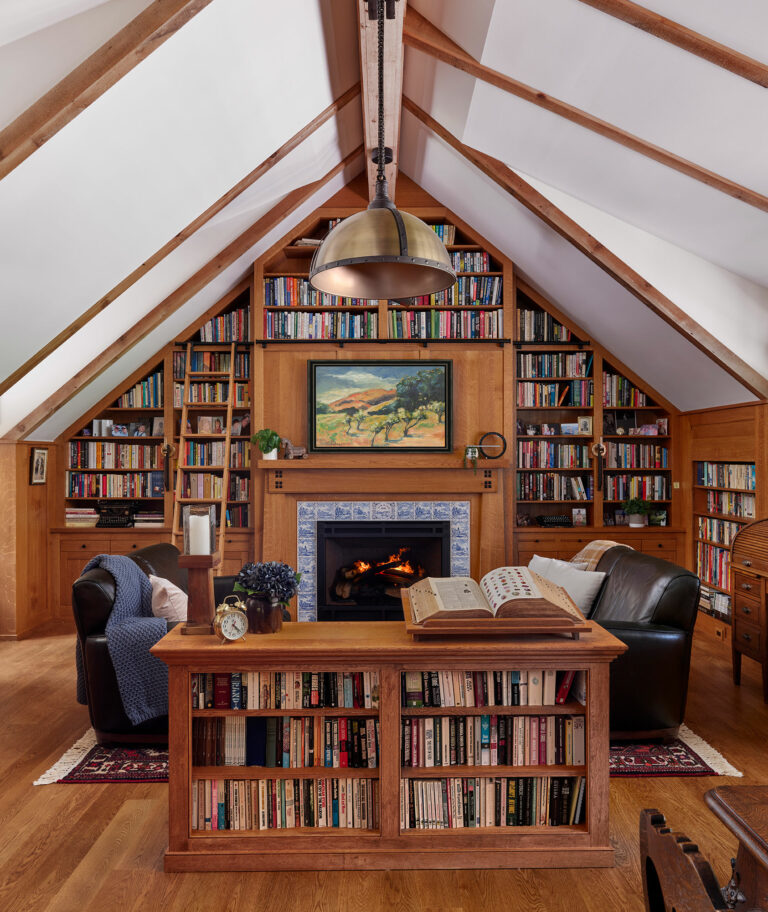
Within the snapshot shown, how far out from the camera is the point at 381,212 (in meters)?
2.14

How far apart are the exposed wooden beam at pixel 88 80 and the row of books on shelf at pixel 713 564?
5.00 m

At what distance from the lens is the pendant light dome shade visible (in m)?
2.06

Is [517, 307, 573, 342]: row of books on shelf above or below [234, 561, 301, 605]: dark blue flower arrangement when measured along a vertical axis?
above

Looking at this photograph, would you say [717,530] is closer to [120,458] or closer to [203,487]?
[203,487]

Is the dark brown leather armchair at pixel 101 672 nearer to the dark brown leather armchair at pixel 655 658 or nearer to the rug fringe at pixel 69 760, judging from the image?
the rug fringe at pixel 69 760

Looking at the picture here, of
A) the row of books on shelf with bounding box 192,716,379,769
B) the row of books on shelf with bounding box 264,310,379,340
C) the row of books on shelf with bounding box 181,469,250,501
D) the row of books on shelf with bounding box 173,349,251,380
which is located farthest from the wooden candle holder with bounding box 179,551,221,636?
the row of books on shelf with bounding box 173,349,251,380

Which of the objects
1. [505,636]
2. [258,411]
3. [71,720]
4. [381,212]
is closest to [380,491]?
[258,411]

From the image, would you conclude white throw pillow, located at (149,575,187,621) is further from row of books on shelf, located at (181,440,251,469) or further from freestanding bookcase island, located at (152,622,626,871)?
row of books on shelf, located at (181,440,251,469)

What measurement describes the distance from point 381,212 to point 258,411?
4.05m

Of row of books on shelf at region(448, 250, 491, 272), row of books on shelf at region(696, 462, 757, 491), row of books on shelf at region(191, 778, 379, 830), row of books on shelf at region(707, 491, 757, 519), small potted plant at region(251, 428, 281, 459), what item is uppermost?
row of books on shelf at region(448, 250, 491, 272)

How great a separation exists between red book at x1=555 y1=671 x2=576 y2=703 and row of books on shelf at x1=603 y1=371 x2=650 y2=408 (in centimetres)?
416

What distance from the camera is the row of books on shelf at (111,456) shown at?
247 inches

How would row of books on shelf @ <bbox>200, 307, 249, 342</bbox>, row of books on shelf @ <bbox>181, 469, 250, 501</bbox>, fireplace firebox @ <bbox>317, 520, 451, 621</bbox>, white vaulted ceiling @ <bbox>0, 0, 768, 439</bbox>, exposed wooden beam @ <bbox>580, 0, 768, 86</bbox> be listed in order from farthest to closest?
row of books on shelf @ <bbox>200, 307, 249, 342</bbox>
row of books on shelf @ <bbox>181, 469, 250, 501</bbox>
fireplace firebox @ <bbox>317, 520, 451, 621</bbox>
white vaulted ceiling @ <bbox>0, 0, 768, 439</bbox>
exposed wooden beam @ <bbox>580, 0, 768, 86</bbox>

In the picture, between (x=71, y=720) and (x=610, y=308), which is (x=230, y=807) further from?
(x=610, y=308)
